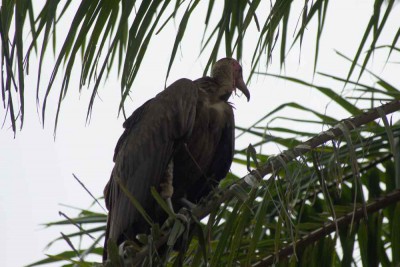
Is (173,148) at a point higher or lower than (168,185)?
higher

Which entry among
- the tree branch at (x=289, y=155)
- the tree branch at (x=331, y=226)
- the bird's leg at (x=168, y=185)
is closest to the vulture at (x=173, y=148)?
the bird's leg at (x=168, y=185)

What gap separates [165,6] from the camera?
247cm

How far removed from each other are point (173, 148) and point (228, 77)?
721 millimetres

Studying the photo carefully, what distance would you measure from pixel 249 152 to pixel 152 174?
114 cm

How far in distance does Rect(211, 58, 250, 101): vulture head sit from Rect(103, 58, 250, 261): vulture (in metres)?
0.02

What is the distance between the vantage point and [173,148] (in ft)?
11.4

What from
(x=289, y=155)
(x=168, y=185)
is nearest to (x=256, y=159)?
(x=289, y=155)

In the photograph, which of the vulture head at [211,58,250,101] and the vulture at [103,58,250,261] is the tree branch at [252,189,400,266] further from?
the vulture head at [211,58,250,101]

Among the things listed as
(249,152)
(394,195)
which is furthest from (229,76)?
(249,152)

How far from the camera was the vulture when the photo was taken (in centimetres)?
332

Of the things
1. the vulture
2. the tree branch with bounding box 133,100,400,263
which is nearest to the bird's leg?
the vulture

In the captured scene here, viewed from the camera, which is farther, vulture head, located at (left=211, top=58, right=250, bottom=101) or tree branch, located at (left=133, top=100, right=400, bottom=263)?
vulture head, located at (left=211, top=58, right=250, bottom=101)

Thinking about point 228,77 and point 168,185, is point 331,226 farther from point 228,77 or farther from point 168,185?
point 228,77

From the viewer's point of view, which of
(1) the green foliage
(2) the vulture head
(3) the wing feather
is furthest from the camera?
(2) the vulture head
